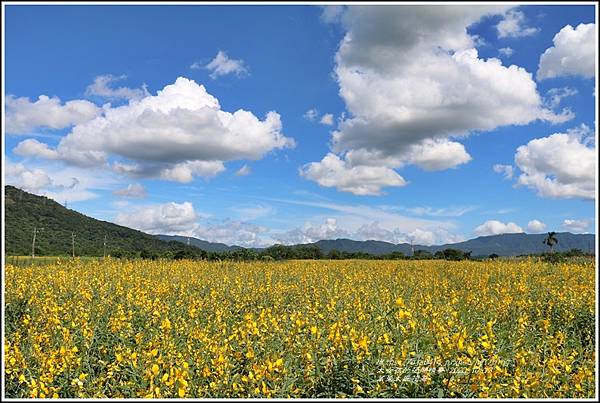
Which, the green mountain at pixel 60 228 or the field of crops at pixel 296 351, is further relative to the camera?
the green mountain at pixel 60 228

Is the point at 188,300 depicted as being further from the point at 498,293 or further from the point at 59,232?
the point at 59,232

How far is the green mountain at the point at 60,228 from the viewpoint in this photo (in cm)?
5600

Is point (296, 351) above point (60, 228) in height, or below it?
below

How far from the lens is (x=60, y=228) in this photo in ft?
217

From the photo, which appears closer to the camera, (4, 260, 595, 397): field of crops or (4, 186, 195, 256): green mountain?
(4, 260, 595, 397): field of crops

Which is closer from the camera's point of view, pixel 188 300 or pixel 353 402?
pixel 353 402

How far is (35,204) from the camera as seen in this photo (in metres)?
72.6

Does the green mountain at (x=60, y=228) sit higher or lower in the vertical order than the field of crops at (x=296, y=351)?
higher

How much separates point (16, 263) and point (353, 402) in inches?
594

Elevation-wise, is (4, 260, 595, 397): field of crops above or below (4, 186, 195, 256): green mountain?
below

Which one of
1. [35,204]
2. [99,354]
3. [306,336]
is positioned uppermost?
[35,204]

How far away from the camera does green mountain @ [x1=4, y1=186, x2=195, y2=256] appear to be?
5600cm

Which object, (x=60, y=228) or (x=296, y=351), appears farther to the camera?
(x=60, y=228)

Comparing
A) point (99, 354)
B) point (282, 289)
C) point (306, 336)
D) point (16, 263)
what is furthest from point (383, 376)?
point (16, 263)
